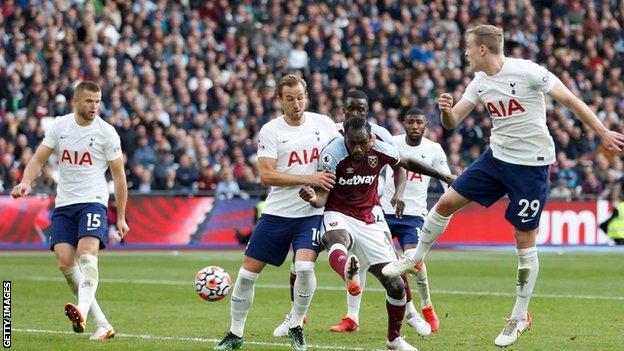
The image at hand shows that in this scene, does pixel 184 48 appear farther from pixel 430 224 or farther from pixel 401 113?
pixel 430 224

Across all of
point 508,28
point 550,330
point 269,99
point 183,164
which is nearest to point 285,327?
point 550,330

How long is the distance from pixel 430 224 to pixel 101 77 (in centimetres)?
1948

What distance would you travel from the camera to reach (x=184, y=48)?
33031 mm

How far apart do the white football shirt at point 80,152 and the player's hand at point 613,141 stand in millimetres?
4997

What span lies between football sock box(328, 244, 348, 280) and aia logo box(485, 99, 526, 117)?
1.90 metres

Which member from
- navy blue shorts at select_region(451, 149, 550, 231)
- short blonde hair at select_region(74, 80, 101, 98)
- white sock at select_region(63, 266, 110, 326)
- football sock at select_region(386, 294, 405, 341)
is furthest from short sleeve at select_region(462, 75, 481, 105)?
white sock at select_region(63, 266, 110, 326)

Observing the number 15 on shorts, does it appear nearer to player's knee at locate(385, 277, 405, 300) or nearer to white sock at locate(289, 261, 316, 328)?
white sock at locate(289, 261, 316, 328)

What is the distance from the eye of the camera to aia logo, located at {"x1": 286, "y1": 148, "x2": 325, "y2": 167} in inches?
472

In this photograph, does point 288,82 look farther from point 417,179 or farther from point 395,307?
point 417,179

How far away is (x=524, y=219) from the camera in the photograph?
11.9 m

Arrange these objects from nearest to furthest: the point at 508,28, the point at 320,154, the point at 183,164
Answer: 1. the point at 320,154
2. the point at 183,164
3. the point at 508,28

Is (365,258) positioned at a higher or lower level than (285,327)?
higher

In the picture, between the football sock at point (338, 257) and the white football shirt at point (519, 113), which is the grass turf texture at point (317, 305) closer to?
the football sock at point (338, 257)

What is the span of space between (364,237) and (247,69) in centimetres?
2198
